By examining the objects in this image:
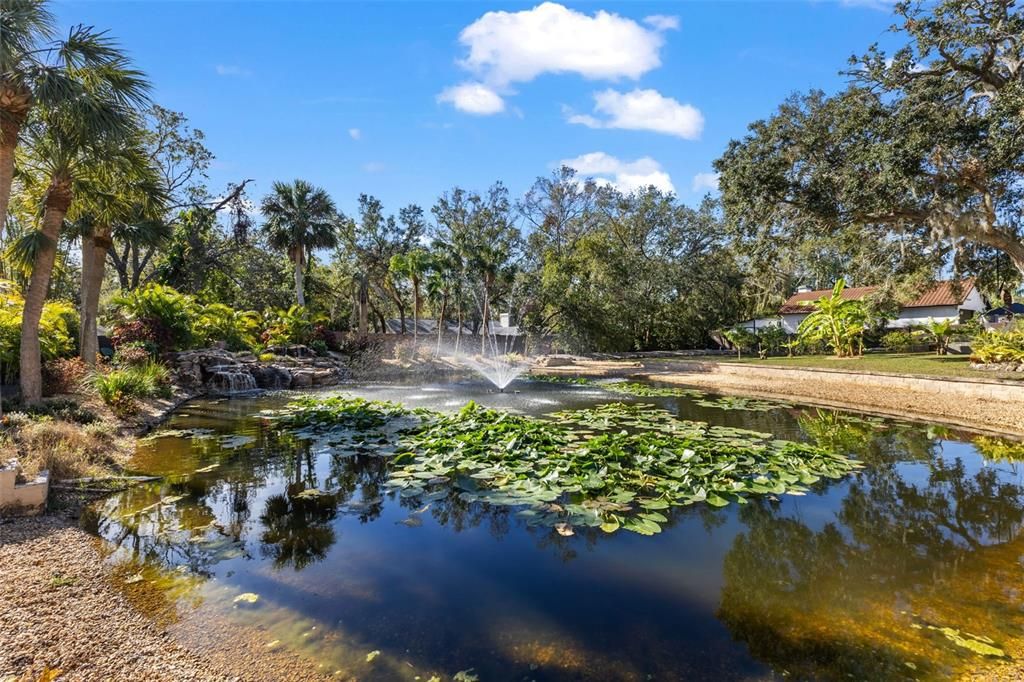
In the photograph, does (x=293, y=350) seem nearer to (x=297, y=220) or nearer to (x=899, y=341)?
(x=297, y=220)

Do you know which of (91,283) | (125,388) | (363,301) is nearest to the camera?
(125,388)

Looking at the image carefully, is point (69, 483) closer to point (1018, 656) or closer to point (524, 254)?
point (1018, 656)

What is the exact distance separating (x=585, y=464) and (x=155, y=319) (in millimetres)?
17539

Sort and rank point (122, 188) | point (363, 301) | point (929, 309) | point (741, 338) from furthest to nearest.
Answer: point (363, 301)
point (929, 309)
point (741, 338)
point (122, 188)

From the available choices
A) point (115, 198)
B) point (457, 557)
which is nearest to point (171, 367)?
point (115, 198)

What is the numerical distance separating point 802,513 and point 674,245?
2969 centimetres

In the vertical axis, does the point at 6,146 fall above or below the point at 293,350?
above

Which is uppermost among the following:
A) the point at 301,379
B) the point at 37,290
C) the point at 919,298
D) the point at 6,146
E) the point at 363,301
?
the point at 6,146

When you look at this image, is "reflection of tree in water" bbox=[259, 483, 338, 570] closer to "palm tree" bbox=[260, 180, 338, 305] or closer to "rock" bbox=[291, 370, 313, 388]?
"rock" bbox=[291, 370, 313, 388]

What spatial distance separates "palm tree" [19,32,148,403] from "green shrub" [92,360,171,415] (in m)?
1.13

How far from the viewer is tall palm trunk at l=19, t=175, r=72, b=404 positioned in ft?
29.9

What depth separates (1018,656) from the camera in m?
3.19

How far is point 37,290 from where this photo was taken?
9.23 metres

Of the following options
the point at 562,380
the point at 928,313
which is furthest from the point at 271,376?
the point at 928,313
